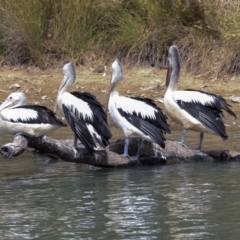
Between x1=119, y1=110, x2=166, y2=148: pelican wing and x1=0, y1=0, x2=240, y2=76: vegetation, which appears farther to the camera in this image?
x1=0, y1=0, x2=240, y2=76: vegetation

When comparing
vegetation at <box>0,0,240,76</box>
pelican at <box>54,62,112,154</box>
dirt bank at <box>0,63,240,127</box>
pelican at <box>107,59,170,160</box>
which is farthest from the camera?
vegetation at <box>0,0,240,76</box>

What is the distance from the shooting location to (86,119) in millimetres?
7809

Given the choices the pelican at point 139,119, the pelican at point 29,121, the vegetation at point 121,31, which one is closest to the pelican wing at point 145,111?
the pelican at point 139,119

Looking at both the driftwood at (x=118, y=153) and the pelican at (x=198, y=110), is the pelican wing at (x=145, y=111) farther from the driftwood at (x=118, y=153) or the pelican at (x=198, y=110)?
the pelican at (x=198, y=110)

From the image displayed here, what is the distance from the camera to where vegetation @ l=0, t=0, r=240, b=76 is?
1213 centimetres

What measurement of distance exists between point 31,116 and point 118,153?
1.08m

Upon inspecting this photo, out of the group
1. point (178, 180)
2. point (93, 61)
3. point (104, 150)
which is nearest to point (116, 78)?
point (104, 150)

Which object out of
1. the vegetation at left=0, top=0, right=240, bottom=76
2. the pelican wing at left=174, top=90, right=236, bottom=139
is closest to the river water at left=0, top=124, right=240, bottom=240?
the pelican wing at left=174, top=90, right=236, bottom=139

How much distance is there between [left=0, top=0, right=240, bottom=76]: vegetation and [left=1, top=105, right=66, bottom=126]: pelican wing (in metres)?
4.57

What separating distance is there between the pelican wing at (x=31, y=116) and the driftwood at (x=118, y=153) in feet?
0.65

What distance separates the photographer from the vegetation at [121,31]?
12133 mm

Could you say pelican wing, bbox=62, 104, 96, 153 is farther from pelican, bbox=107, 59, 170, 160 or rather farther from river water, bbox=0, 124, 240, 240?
pelican, bbox=107, 59, 170, 160

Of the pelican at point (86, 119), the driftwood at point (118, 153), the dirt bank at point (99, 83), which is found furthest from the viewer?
the dirt bank at point (99, 83)

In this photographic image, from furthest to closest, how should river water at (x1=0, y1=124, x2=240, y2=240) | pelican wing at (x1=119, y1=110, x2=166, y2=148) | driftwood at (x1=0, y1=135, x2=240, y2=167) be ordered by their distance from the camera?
pelican wing at (x1=119, y1=110, x2=166, y2=148) < driftwood at (x1=0, y1=135, x2=240, y2=167) < river water at (x1=0, y1=124, x2=240, y2=240)
